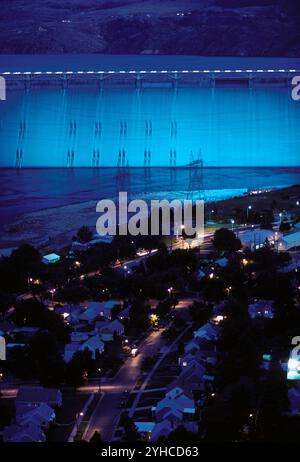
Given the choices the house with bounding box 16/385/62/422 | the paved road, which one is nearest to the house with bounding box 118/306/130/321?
the paved road

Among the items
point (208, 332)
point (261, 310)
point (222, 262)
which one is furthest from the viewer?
point (222, 262)

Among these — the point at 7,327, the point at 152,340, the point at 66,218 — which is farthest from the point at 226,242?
the point at 66,218

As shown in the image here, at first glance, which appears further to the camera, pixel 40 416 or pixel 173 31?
pixel 173 31

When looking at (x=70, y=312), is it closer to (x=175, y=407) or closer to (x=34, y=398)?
(x=34, y=398)

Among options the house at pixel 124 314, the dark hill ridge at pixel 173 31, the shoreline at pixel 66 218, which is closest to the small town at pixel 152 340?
the house at pixel 124 314

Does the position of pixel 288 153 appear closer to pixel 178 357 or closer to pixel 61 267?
pixel 61 267

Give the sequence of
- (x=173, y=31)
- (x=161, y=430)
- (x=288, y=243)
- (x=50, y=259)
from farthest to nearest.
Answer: (x=173, y=31) → (x=288, y=243) → (x=50, y=259) → (x=161, y=430)

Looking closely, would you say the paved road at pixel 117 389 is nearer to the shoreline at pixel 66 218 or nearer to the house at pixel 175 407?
the house at pixel 175 407
